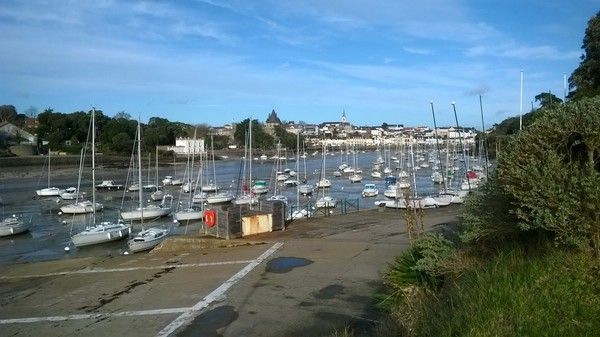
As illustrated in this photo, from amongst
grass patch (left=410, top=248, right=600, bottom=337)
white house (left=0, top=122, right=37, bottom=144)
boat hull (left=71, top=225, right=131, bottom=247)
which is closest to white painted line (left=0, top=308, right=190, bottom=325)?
grass patch (left=410, top=248, right=600, bottom=337)

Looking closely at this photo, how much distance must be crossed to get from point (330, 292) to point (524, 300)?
6211mm

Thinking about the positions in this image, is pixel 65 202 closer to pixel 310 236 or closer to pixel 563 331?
pixel 310 236

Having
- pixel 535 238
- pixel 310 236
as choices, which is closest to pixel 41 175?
pixel 310 236

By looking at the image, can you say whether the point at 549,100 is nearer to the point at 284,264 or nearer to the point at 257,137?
the point at 284,264

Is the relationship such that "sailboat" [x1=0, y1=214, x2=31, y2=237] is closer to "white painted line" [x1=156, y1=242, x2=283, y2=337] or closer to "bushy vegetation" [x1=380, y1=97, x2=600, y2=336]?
"white painted line" [x1=156, y1=242, x2=283, y2=337]

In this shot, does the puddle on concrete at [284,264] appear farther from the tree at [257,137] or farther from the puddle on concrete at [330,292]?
the tree at [257,137]

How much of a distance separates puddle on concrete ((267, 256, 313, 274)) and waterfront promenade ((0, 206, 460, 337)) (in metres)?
0.02

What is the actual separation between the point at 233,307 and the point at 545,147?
6.20 m

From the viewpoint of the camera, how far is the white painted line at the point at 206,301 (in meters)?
9.24

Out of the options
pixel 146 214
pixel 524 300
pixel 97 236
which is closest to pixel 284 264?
pixel 524 300

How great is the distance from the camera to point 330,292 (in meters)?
10.9

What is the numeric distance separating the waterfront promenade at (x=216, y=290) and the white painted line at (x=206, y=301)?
0.02m

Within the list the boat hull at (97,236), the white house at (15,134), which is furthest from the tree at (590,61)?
the white house at (15,134)

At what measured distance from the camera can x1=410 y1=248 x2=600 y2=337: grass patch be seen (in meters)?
4.62
